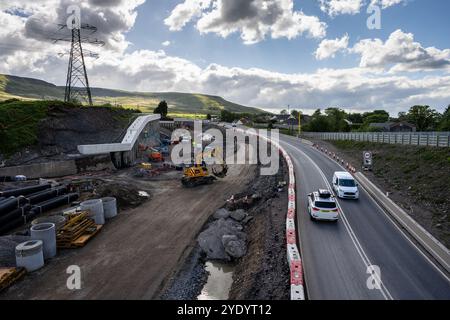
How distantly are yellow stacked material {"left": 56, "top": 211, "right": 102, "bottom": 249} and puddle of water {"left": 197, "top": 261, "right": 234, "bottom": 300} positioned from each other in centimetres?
896

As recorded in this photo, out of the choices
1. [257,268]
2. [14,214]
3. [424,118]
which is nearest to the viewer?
[257,268]

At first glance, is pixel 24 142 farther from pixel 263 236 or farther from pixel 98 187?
pixel 263 236

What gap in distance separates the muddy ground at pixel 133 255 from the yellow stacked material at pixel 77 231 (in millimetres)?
476

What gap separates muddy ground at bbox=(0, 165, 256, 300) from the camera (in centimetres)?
1559

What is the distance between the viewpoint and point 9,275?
15695mm

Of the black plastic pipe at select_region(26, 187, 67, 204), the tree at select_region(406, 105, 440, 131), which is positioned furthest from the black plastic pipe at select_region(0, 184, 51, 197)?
the tree at select_region(406, 105, 440, 131)

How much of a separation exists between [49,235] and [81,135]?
34.2 m

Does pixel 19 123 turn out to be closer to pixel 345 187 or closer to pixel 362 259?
pixel 345 187

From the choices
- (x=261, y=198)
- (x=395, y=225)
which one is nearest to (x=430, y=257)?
(x=395, y=225)

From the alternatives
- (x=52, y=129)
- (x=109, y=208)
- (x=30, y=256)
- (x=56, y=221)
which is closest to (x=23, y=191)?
(x=109, y=208)

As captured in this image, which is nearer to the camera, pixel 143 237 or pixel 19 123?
pixel 143 237

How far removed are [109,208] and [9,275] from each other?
10954 mm

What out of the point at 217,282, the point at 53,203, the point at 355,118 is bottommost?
the point at 217,282

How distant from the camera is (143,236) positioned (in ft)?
74.3
